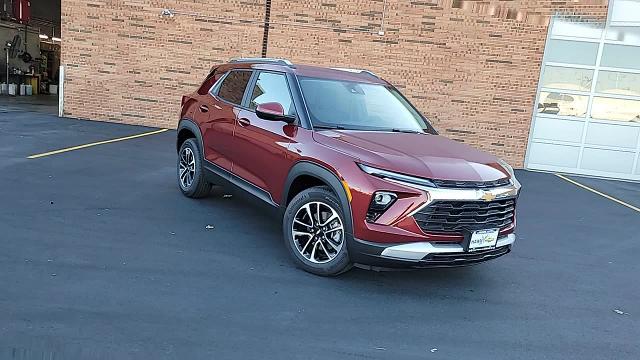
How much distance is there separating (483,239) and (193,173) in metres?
3.75

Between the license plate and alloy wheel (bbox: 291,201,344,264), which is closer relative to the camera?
the license plate

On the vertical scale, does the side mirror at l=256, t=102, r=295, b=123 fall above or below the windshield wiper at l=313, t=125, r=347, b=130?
above

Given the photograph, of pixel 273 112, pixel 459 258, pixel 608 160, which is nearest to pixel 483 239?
pixel 459 258

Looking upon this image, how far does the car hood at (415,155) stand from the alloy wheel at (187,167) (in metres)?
2.53

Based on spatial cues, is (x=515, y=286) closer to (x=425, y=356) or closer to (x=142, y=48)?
(x=425, y=356)

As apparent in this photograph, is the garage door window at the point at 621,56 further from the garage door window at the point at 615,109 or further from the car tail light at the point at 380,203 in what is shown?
the car tail light at the point at 380,203

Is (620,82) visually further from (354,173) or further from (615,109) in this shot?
(354,173)

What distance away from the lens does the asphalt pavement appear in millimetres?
3252

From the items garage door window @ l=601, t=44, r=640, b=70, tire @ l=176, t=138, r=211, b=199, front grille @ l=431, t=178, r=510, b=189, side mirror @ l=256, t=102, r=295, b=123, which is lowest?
tire @ l=176, t=138, r=211, b=199

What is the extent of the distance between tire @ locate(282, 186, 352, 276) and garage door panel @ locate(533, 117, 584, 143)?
9800mm

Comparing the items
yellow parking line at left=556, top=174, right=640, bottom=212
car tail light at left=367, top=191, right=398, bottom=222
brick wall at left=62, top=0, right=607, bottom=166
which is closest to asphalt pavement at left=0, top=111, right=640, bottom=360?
car tail light at left=367, top=191, right=398, bottom=222

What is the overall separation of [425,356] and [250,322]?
1176 mm

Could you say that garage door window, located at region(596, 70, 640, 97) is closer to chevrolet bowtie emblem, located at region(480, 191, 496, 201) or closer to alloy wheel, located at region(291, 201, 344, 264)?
chevrolet bowtie emblem, located at region(480, 191, 496, 201)

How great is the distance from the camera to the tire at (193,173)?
6266mm
